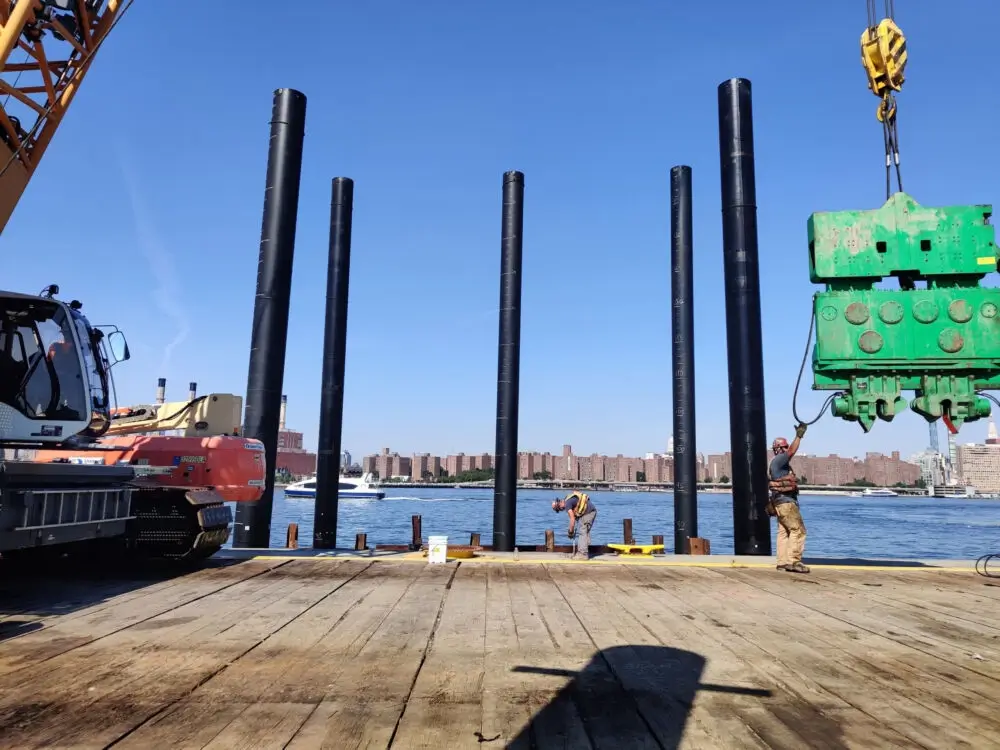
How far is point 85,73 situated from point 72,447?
7656mm

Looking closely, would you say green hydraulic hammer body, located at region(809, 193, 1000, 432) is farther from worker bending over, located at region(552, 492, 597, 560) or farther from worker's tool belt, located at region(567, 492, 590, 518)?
worker's tool belt, located at region(567, 492, 590, 518)

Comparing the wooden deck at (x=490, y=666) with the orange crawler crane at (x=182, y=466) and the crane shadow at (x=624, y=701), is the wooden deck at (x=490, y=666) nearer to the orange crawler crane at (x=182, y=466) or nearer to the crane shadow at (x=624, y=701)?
the crane shadow at (x=624, y=701)

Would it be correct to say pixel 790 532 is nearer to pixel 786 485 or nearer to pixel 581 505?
pixel 786 485

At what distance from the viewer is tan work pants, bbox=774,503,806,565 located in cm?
1017

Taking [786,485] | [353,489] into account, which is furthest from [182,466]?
[353,489]

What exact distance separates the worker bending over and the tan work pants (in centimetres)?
329

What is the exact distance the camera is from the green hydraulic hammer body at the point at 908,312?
6.54m

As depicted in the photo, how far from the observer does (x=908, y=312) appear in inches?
263

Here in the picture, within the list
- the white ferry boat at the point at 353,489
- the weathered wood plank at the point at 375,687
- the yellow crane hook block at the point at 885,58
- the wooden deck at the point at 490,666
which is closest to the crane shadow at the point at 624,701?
the wooden deck at the point at 490,666

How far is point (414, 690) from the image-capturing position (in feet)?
13.7

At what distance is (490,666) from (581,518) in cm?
781

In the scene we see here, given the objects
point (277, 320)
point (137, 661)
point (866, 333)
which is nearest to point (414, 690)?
point (137, 661)

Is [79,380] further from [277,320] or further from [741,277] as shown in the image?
[741,277]

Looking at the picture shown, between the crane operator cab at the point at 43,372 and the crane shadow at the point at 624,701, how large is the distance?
23.5ft
